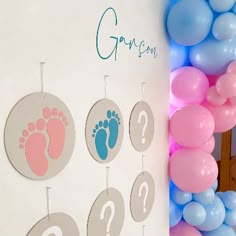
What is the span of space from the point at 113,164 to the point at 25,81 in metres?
0.60

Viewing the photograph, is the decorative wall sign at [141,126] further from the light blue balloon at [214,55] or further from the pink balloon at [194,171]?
the light blue balloon at [214,55]

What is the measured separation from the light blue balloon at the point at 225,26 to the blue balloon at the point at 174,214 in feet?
3.16

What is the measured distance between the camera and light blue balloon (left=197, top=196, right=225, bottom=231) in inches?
75.2

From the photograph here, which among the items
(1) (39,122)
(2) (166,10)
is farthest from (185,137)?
(1) (39,122)

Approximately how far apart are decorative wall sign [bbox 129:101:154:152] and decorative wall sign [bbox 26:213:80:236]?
50 cm

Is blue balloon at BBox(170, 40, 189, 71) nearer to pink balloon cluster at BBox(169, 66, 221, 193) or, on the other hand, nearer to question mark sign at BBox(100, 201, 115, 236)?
pink balloon cluster at BBox(169, 66, 221, 193)

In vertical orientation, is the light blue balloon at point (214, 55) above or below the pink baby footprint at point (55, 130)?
above

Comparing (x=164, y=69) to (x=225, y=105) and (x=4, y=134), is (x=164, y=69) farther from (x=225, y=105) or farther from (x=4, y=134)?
(x=4, y=134)

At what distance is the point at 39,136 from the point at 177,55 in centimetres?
107

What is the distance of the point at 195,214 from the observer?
6.13 ft

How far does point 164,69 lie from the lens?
1.89 metres

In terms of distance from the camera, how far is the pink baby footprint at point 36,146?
42.9 inches

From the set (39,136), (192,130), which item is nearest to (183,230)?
(192,130)

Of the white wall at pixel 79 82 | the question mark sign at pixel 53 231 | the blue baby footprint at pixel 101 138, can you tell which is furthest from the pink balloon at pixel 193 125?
the question mark sign at pixel 53 231
